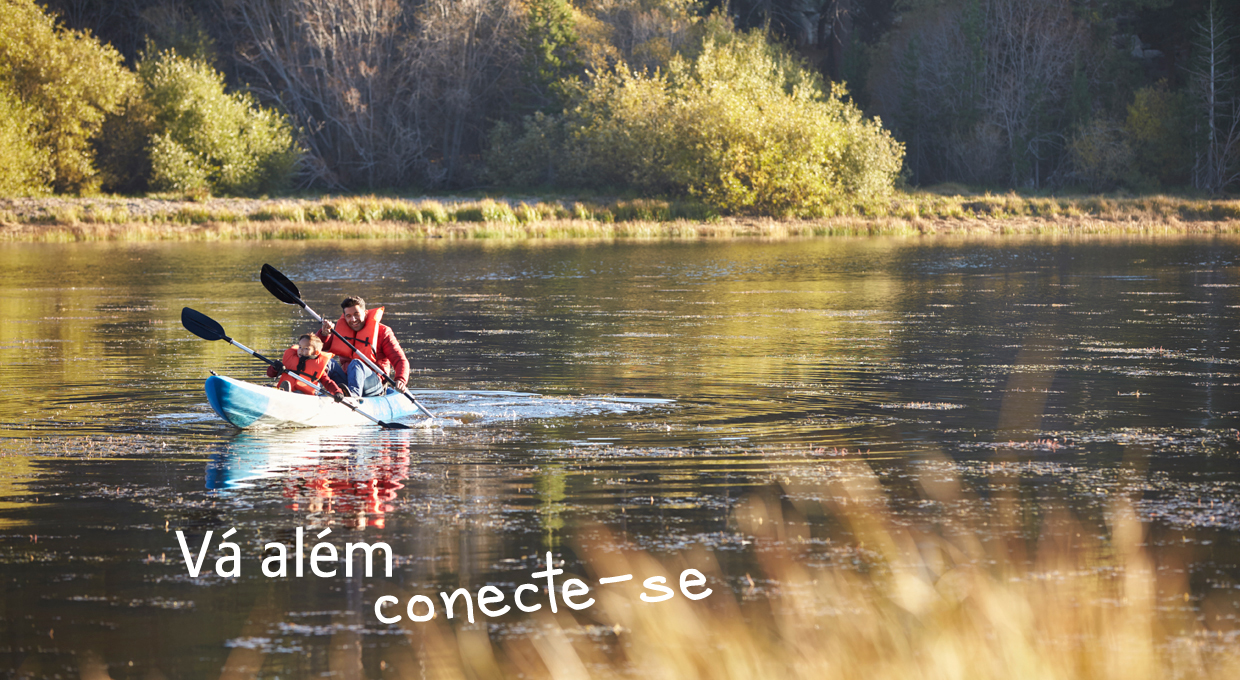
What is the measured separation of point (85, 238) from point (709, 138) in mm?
28412

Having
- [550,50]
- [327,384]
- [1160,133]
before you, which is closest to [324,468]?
[327,384]

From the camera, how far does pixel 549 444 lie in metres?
14.9

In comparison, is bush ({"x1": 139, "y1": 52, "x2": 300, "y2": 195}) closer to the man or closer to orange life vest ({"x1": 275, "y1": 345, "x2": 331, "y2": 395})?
the man

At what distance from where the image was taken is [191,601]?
9.29 meters

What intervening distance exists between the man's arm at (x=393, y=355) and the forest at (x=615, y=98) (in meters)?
50.7

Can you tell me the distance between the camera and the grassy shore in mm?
63469

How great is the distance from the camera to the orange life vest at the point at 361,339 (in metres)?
17.2

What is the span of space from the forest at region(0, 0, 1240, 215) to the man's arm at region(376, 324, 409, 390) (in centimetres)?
5066

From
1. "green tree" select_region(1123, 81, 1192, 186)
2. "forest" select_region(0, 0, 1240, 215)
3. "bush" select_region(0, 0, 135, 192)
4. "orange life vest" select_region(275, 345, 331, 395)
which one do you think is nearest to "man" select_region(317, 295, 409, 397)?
"orange life vest" select_region(275, 345, 331, 395)

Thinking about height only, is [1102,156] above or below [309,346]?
above

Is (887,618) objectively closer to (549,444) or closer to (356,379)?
(549,444)

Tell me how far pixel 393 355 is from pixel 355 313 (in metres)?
0.67

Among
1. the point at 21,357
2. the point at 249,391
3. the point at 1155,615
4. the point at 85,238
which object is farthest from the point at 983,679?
the point at 85,238

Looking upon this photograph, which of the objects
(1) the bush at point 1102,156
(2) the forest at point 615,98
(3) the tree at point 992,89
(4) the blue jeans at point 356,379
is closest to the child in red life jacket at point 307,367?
(4) the blue jeans at point 356,379
